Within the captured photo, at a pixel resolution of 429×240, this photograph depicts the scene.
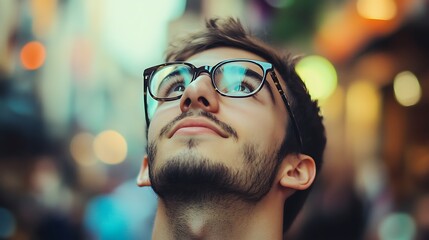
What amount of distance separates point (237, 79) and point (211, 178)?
1.72 ft

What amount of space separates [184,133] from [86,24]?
12.7 metres

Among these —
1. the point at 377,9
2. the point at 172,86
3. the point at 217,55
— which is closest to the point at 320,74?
the point at 377,9

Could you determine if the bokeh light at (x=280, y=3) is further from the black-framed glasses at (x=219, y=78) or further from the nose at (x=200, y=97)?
the nose at (x=200, y=97)

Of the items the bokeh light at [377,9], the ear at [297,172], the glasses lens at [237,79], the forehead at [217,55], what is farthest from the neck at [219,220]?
the bokeh light at [377,9]

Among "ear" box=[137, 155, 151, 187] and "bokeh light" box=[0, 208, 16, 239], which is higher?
"ear" box=[137, 155, 151, 187]

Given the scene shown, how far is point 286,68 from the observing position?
319 centimetres

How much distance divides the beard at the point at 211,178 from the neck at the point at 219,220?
0.03 metres

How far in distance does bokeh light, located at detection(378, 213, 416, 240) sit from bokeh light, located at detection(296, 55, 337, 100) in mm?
2766

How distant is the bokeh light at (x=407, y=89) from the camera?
31.6ft

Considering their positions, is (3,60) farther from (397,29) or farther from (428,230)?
(428,230)

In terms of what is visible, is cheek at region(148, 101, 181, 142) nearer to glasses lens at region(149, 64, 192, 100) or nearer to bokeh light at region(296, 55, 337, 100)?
glasses lens at region(149, 64, 192, 100)

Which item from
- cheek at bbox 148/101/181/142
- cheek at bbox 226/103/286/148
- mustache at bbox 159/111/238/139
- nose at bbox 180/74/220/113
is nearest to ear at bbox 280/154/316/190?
cheek at bbox 226/103/286/148

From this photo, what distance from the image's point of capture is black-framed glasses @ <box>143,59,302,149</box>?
284 cm

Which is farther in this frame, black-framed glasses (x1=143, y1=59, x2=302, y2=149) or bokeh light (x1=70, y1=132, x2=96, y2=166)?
bokeh light (x1=70, y1=132, x2=96, y2=166)
